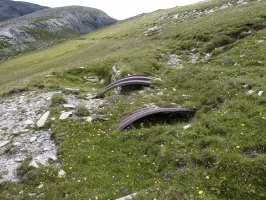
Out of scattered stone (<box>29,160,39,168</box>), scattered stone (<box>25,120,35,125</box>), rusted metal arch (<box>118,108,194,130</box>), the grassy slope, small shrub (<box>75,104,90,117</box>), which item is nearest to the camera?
the grassy slope

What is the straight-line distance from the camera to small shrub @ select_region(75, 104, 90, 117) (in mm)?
14428

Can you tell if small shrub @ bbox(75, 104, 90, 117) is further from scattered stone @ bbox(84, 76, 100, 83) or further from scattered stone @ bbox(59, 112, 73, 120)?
scattered stone @ bbox(84, 76, 100, 83)

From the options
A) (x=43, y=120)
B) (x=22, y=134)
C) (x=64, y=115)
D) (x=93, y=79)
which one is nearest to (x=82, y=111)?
(x=64, y=115)

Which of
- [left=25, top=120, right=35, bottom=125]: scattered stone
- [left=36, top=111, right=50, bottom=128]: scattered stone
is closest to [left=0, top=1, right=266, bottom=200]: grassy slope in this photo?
[left=36, top=111, right=50, bottom=128]: scattered stone

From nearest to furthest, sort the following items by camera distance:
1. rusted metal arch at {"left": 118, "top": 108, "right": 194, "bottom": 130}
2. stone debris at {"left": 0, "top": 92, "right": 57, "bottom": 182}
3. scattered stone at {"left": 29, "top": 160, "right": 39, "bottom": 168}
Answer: scattered stone at {"left": 29, "top": 160, "right": 39, "bottom": 168}
stone debris at {"left": 0, "top": 92, "right": 57, "bottom": 182}
rusted metal arch at {"left": 118, "top": 108, "right": 194, "bottom": 130}

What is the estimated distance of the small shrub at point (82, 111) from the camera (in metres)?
14.4

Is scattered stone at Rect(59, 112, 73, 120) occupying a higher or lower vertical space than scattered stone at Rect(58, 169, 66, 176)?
higher

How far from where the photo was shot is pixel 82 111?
14539 millimetres

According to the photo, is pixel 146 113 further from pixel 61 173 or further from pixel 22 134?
pixel 22 134

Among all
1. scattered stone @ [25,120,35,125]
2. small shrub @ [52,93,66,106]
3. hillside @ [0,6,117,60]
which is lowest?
hillside @ [0,6,117,60]

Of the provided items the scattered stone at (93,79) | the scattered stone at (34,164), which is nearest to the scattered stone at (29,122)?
the scattered stone at (34,164)

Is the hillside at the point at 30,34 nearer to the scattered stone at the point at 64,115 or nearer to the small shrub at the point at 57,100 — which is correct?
the small shrub at the point at 57,100

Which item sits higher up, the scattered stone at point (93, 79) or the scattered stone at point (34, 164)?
the scattered stone at point (34, 164)

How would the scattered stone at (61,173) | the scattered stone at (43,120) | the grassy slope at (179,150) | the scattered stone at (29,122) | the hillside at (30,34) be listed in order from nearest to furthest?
the grassy slope at (179,150), the scattered stone at (61,173), the scattered stone at (43,120), the scattered stone at (29,122), the hillside at (30,34)
